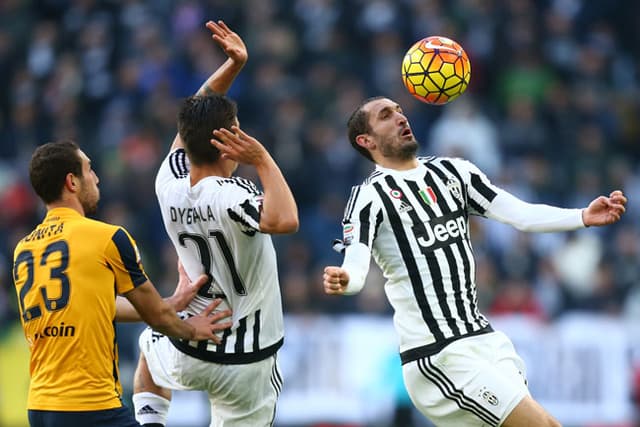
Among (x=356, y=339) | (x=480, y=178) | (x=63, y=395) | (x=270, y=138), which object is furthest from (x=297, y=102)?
(x=63, y=395)

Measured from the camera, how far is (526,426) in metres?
6.72

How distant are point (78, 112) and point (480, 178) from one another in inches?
434

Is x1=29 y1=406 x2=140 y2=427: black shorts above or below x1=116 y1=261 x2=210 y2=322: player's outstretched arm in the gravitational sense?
below

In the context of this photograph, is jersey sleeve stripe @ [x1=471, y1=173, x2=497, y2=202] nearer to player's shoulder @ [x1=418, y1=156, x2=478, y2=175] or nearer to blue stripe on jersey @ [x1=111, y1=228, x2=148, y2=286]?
player's shoulder @ [x1=418, y1=156, x2=478, y2=175]

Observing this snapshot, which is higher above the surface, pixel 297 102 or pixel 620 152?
pixel 297 102

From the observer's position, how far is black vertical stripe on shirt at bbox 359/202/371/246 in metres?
6.91

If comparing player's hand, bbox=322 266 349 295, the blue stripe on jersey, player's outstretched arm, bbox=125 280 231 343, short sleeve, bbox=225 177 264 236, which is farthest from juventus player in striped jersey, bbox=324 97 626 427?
the blue stripe on jersey

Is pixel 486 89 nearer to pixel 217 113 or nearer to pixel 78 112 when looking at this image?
pixel 78 112

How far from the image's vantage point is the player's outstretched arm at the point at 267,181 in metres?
6.38

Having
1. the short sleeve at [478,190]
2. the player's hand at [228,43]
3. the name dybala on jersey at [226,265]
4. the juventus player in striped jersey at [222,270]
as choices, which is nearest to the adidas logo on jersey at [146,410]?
the juventus player in striped jersey at [222,270]

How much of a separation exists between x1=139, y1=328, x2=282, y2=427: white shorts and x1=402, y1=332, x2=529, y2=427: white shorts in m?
0.84

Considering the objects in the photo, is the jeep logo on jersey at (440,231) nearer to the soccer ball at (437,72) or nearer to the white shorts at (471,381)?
the white shorts at (471,381)

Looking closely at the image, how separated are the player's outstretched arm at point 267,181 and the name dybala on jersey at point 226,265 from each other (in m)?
0.29

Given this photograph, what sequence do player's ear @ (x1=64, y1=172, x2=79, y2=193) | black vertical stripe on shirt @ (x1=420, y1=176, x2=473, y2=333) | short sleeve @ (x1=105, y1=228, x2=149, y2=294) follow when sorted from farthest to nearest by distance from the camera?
1. black vertical stripe on shirt @ (x1=420, y1=176, x2=473, y2=333)
2. player's ear @ (x1=64, y1=172, x2=79, y2=193)
3. short sleeve @ (x1=105, y1=228, x2=149, y2=294)
